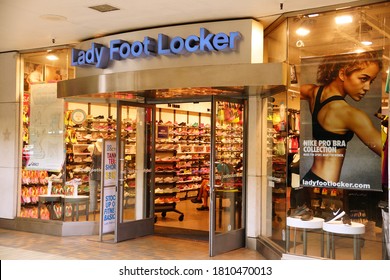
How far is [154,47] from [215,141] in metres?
1.66

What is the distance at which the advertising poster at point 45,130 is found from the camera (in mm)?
9047

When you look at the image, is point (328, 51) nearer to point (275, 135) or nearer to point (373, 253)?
point (275, 135)

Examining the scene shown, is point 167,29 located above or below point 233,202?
above

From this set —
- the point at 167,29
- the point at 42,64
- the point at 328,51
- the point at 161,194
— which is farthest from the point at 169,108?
the point at 328,51

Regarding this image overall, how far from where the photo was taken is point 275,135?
24.2ft

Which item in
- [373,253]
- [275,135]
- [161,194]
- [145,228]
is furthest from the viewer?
[161,194]

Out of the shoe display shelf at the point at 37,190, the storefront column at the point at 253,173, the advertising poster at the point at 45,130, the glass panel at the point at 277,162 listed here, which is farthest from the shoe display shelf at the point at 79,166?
the glass panel at the point at 277,162

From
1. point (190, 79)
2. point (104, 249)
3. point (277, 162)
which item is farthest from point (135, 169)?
point (277, 162)

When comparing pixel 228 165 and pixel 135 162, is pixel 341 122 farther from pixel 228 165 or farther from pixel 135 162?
pixel 135 162

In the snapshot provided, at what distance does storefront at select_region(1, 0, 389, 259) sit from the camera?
6.32 m

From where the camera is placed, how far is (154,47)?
7562mm

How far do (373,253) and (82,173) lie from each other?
16.6 ft

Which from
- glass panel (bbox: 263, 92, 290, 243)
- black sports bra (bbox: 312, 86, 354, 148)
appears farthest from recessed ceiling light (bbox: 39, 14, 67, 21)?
black sports bra (bbox: 312, 86, 354, 148)

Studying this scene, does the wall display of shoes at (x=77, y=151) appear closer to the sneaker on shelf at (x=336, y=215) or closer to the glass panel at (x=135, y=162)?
the glass panel at (x=135, y=162)
